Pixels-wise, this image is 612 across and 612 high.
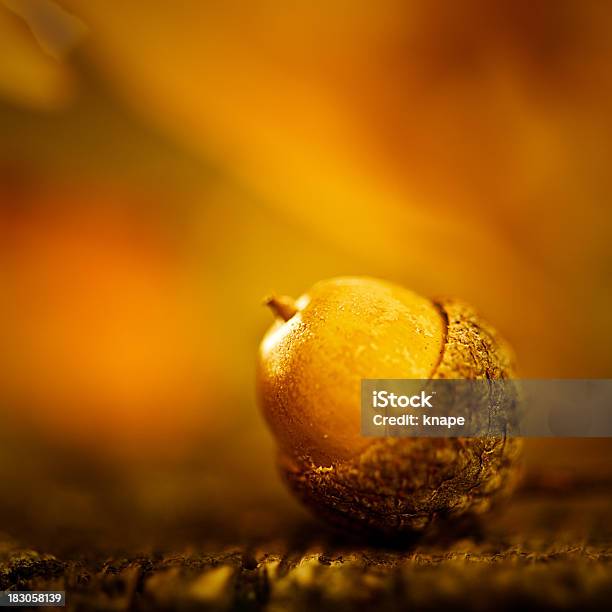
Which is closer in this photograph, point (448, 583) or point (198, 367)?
point (448, 583)

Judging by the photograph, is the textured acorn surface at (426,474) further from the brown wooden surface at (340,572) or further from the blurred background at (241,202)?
the blurred background at (241,202)

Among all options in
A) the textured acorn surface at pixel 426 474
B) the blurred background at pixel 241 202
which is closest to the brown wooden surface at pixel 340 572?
the textured acorn surface at pixel 426 474

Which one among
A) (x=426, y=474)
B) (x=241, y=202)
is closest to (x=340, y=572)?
(x=426, y=474)

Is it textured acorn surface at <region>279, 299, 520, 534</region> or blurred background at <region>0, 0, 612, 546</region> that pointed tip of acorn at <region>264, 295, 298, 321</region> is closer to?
textured acorn surface at <region>279, 299, 520, 534</region>

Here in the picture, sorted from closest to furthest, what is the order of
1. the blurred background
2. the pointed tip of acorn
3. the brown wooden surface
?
the brown wooden surface
the pointed tip of acorn
the blurred background

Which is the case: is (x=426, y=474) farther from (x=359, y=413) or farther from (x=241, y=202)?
(x=241, y=202)

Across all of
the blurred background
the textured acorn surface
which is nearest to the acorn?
the textured acorn surface

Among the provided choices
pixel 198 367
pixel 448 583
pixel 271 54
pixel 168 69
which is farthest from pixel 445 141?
pixel 448 583

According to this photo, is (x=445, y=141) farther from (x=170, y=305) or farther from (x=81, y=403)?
(x=81, y=403)
